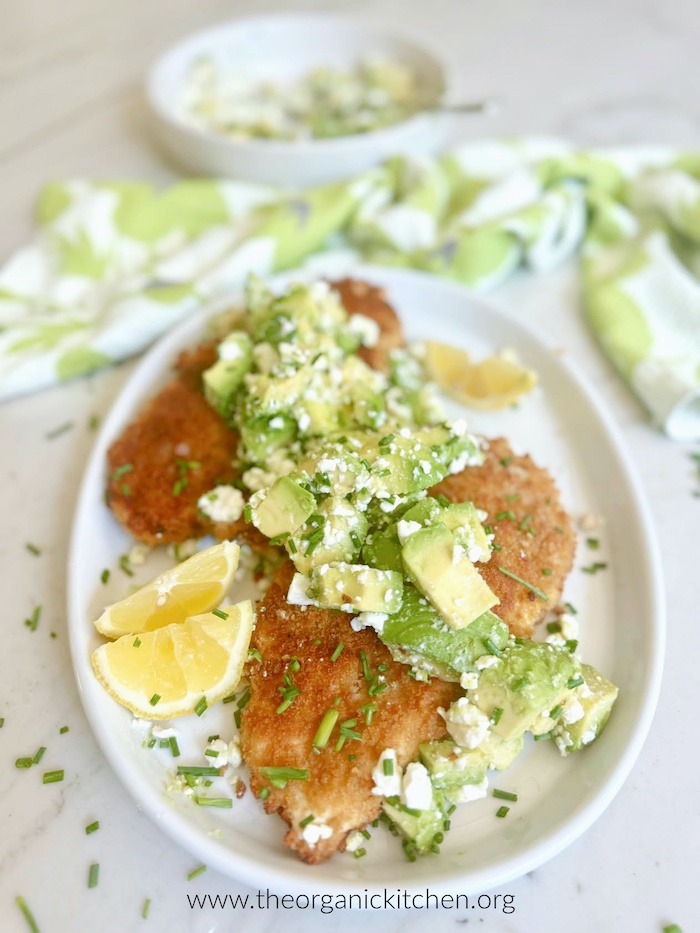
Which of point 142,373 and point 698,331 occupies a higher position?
point 142,373

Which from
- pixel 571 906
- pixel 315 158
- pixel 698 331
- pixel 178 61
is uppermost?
pixel 178 61

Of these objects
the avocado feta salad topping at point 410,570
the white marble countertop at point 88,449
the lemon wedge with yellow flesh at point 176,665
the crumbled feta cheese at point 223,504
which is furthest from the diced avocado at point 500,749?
the crumbled feta cheese at point 223,504

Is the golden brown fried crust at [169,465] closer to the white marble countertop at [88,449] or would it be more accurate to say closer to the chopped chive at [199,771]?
the white marble countertop at [88,449]

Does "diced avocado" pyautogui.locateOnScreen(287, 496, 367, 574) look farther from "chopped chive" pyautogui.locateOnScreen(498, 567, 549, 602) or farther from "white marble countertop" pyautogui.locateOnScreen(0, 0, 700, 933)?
"white marble countertop" pyautogui.locateOnScreen(0, 0, 700, 933)

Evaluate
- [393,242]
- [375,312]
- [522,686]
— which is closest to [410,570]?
[522,686]

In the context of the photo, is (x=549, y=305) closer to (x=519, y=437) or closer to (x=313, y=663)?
(x=519, y=437)

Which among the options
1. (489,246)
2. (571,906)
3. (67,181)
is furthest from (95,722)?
(67,181)

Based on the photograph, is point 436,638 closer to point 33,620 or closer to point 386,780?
point 386,780

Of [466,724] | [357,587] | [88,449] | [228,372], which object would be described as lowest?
[466,724]
